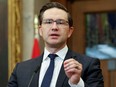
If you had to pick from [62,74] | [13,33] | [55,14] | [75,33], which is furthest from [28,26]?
[62,74]

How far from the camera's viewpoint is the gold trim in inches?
141

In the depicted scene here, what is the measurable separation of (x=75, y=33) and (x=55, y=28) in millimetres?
2300

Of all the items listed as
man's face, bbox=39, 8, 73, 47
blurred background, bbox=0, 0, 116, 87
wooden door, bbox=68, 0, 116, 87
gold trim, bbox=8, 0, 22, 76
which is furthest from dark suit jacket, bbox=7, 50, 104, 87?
wooden door, bbox=68, 0, 116, 87

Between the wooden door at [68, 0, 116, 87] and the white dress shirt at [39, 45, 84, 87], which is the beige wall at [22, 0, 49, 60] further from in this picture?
the white dress shirt at [39, 45, 84, 87]

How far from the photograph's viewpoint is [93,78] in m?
1.90

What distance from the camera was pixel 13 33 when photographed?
11.8 ft

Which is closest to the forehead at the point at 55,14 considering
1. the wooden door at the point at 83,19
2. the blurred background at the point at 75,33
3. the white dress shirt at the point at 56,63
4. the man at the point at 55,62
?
the man at the point at 55,62

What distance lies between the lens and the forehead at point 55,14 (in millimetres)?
2035

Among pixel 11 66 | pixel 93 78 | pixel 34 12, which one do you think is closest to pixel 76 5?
pixel 34 12

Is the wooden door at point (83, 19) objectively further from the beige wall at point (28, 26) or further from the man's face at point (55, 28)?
the man's face at point (55, 28)

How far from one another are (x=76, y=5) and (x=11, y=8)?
100 cm

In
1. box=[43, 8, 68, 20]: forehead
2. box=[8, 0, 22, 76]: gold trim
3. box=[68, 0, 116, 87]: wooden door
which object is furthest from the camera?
box=[68, 0, 116, 87]: wooden door

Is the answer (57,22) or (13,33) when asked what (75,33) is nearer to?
(13,33)

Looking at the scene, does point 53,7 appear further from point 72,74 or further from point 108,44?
point 108,44
